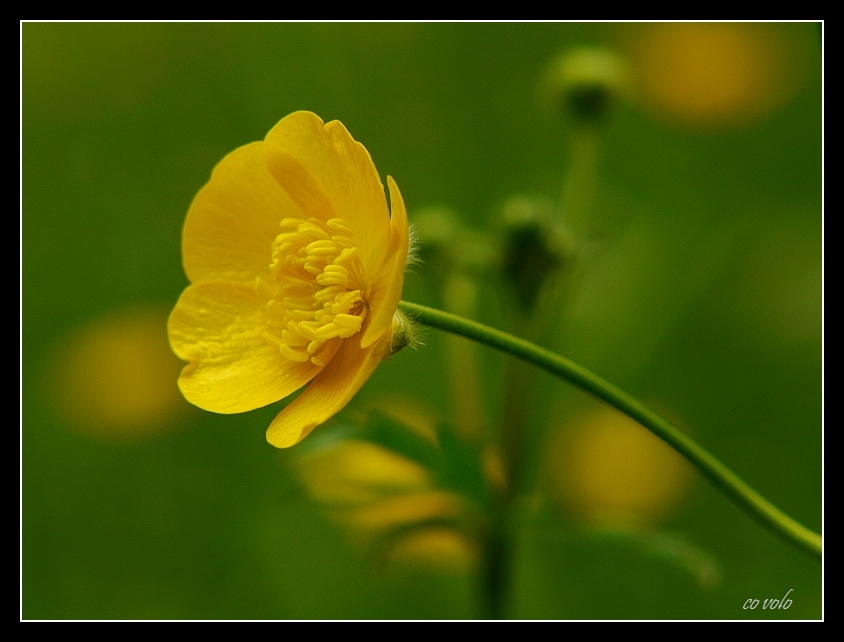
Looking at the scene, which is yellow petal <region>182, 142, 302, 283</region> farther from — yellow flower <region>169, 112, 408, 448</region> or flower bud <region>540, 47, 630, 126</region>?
flower bud <region>540, 47, 630, 126</region>

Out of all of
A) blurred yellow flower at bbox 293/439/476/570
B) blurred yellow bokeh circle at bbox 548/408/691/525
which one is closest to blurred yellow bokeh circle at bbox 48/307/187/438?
blurred yellow flower at bbox 293/439/476/570

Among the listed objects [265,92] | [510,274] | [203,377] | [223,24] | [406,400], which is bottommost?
[406,400]

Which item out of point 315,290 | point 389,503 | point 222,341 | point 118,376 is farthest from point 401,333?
point 118,376

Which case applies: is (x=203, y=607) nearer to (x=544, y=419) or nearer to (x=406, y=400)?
(x=406, y=400)

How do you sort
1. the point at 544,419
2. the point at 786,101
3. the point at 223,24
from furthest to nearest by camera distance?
the point at 223,24 → the point at 786,101 → the point at 544,419

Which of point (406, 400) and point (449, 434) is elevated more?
point (449, 434)

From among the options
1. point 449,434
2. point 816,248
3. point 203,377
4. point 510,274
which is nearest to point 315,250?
point 203,377

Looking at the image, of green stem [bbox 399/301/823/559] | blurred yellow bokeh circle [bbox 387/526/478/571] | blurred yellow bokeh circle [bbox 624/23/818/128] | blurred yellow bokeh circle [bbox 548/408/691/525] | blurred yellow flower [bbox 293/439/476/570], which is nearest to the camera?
green stem [bbox 399/301/823/559]

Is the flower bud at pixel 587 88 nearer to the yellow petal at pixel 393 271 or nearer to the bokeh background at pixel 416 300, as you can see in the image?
the bokeh background at pixel 416 300
